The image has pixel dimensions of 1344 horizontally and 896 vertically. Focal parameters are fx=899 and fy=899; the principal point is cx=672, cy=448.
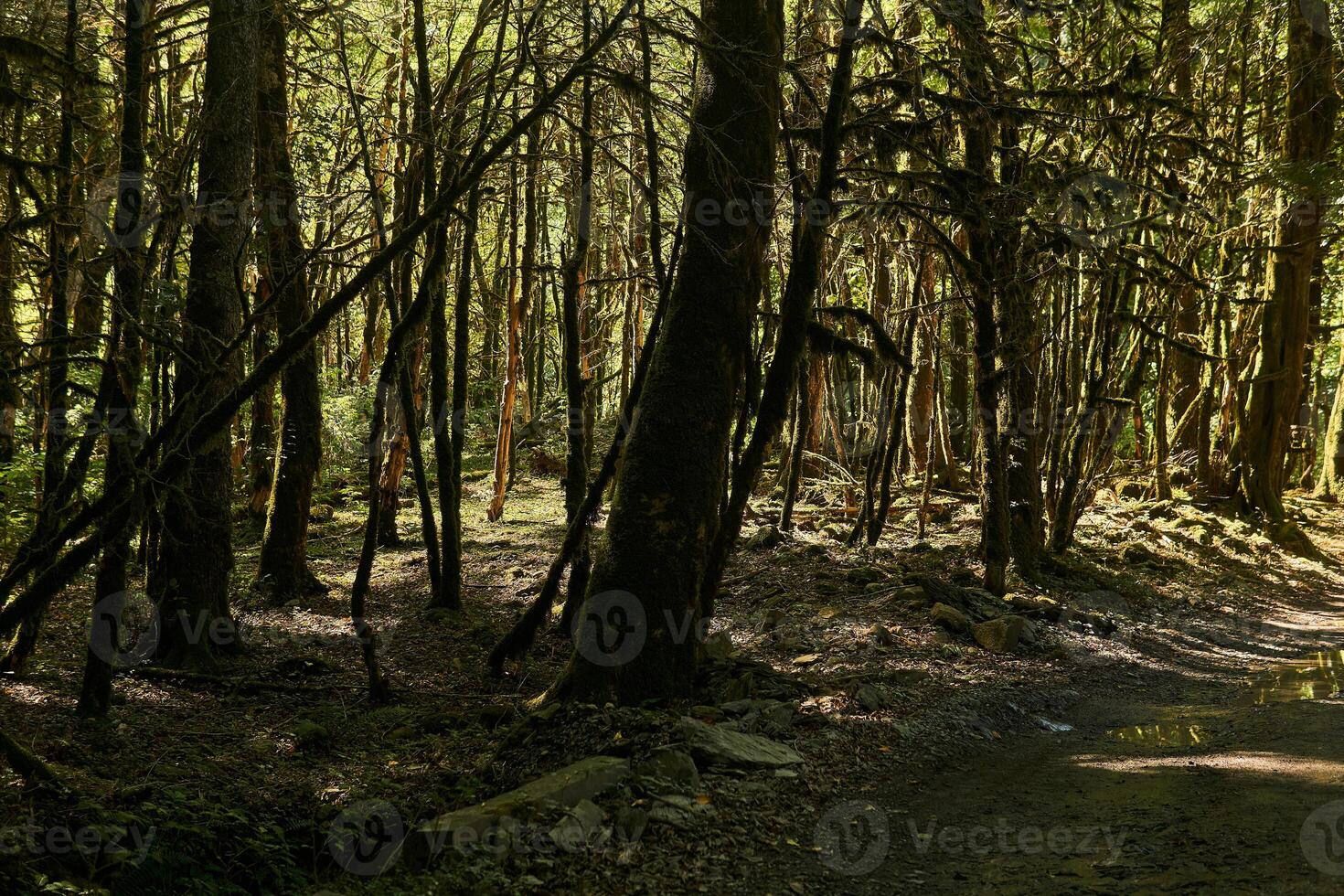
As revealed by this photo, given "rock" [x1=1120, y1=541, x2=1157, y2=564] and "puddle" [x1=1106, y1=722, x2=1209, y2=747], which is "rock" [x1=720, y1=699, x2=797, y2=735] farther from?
"rock" [x1=1120, y1=541, x2=1157, y2=564]

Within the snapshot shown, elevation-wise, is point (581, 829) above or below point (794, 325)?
below

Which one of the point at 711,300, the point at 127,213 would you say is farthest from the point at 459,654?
the point at 127,213

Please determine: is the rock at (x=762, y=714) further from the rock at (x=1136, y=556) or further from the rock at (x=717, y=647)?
the rock at (x=1136, y=556)

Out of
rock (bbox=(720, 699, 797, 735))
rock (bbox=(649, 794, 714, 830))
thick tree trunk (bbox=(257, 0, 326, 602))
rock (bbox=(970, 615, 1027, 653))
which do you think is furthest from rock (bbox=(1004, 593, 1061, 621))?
thick tree trunk (bbox=(257, 0, 326, 602))

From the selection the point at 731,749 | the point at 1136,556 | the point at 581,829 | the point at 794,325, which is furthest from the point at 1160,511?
the point at 581,829

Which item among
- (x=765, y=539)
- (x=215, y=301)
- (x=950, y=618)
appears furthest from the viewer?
(x=765, y=539)

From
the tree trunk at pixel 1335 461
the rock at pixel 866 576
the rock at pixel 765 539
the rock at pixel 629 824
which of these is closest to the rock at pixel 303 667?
the rock at pixel 629 824

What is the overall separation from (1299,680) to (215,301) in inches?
411

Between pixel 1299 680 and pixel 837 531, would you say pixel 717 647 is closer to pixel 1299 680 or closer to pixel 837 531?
pixel 1299 680

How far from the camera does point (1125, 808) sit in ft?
16.6

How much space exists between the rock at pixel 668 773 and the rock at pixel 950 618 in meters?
4.84

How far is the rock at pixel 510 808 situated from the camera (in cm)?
448

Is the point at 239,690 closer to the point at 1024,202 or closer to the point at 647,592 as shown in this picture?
the point at 647,592

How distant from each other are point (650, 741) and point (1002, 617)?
512cm
